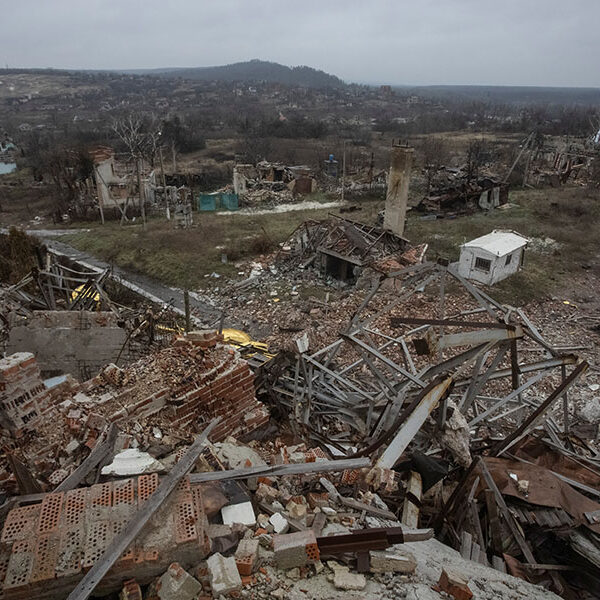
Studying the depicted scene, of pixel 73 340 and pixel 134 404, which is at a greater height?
→ pixel 134 404

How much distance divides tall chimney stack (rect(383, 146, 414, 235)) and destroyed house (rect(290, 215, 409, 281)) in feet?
5.90

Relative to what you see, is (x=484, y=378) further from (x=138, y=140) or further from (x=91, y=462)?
(x=138, y=140)

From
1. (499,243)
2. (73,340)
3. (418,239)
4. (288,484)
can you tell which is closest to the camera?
(288,484)

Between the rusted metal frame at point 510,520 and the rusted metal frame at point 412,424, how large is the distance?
98 cm

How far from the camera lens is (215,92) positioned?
12812 centimetres

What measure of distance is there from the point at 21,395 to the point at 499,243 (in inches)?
553

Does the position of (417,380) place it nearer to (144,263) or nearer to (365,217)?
(144,263)

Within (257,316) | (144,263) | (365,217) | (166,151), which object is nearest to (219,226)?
(144,263)

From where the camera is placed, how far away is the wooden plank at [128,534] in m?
2.38

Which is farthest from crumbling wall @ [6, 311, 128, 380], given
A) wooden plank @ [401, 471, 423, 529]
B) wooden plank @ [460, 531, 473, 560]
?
wooden plank @ [460, 531, 473, 560]

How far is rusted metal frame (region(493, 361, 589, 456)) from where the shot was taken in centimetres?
480

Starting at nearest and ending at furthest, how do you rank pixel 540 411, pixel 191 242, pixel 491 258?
pixel 540 411 → pixel 491 258 → pixel 191 242

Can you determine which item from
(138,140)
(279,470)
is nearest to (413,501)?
(279,470)

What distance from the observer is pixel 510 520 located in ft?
14.1
